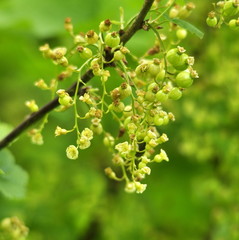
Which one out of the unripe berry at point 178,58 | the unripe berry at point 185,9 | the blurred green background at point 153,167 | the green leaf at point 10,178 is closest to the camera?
the unripe berry at point 178,58

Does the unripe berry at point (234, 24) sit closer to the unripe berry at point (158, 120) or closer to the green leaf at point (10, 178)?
the unripe berry at point (158, 120)

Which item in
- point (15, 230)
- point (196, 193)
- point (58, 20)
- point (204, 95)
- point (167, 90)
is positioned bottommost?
point (196, 193)

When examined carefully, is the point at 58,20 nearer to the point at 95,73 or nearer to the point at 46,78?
the point at 46,78

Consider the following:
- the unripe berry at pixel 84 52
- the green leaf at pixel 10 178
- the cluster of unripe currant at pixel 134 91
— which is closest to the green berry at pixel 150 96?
the cluster of unripe currant at pixel 134 91

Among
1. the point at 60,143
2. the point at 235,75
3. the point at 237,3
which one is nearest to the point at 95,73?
the point at 237,3

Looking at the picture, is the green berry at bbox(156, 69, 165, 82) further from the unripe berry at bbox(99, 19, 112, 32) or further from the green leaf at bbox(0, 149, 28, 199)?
the green leaf at bbox(0, 149, 28, 199)
